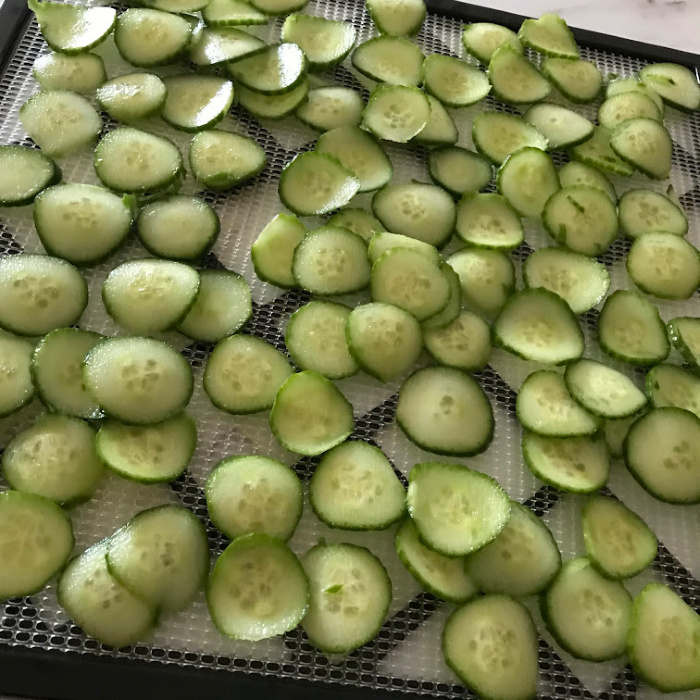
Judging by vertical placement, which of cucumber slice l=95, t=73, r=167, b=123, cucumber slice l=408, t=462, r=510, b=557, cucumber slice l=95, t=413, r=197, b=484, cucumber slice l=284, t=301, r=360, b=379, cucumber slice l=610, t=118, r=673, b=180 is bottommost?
cucumber slice l=95, t=413, r=197, b=484

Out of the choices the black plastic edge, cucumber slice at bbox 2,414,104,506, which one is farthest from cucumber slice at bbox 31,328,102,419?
the black plastic edge

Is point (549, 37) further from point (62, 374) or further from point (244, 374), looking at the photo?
point (62, 374)

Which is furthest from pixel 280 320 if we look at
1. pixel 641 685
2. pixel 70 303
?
pixel 641 685

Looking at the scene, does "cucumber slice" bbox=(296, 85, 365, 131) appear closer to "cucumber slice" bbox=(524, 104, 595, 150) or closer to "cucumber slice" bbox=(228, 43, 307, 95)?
"cucumber slice" bbox=(228, 43, 307, 95)

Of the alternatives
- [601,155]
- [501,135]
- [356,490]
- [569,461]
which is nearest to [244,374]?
[356,490]

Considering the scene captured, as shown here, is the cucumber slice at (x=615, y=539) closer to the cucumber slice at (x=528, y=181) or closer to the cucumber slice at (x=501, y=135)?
the cucumber slice at (x=528, y=181)

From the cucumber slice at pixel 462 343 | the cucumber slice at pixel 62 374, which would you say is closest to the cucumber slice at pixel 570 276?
the cucumber slice at pixel 462 343

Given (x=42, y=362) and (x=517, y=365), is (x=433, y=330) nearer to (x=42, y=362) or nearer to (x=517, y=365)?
(x=517, y=365)
